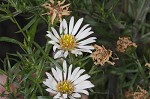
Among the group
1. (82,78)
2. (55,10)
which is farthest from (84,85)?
(55,10)

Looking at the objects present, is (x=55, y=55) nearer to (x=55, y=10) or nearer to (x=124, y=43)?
(x=55, y=10)

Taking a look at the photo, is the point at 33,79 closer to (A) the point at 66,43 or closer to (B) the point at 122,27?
(A) the point at 66,43

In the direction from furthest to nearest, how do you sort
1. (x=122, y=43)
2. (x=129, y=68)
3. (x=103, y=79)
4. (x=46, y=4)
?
(x=103, y=79), (x=129, y=68), (x=122, y=43), (x=46, y=4)

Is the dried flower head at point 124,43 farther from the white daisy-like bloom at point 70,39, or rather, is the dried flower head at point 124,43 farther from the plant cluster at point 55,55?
the white daisy-like bloom at point 70,39

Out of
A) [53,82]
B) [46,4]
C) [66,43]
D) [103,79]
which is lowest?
[103,79]

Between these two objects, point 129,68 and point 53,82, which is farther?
point 129,68

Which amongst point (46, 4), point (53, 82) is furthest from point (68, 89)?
point (46, 4)

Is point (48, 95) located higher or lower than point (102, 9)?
lower
